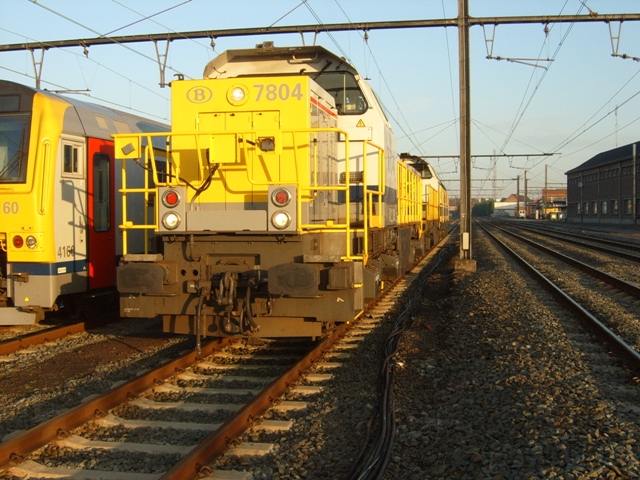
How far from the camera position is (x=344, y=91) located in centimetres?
876

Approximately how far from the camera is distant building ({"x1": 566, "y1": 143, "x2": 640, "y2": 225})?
58203 millimetres

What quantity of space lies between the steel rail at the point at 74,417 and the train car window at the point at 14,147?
3772mm

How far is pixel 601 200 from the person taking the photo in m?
68.4

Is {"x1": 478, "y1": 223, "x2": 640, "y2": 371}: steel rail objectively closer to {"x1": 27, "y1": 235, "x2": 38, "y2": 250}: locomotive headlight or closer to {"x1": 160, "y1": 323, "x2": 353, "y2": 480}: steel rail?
{"x1": 160, "y1": 323, "x2": 353, "y2": 480}: steel rail

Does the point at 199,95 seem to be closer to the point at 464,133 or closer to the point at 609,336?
the point at 609,336

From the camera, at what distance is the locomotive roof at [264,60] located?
829 centimetres

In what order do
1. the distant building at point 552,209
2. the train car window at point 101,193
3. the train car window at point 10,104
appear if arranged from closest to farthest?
the train car window at point 10,104
the train car window at point 101,193
the distant building at point 552,209

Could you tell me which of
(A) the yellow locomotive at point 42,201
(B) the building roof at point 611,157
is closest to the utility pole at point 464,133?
(A) the yellow locomotive at point 42,201

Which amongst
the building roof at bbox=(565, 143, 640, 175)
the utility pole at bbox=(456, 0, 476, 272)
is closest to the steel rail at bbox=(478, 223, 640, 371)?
the utility pole at bbox=(456, 0, 476, 272)

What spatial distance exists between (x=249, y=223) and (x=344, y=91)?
10.6 feet

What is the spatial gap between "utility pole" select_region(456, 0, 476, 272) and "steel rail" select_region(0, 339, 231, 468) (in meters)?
10.6

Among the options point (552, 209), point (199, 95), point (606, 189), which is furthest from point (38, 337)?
point (552, 209)

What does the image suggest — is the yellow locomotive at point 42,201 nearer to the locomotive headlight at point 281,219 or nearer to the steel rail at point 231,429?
the locomotive headlight at point 281,219

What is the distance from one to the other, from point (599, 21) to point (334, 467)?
12.4 meters
